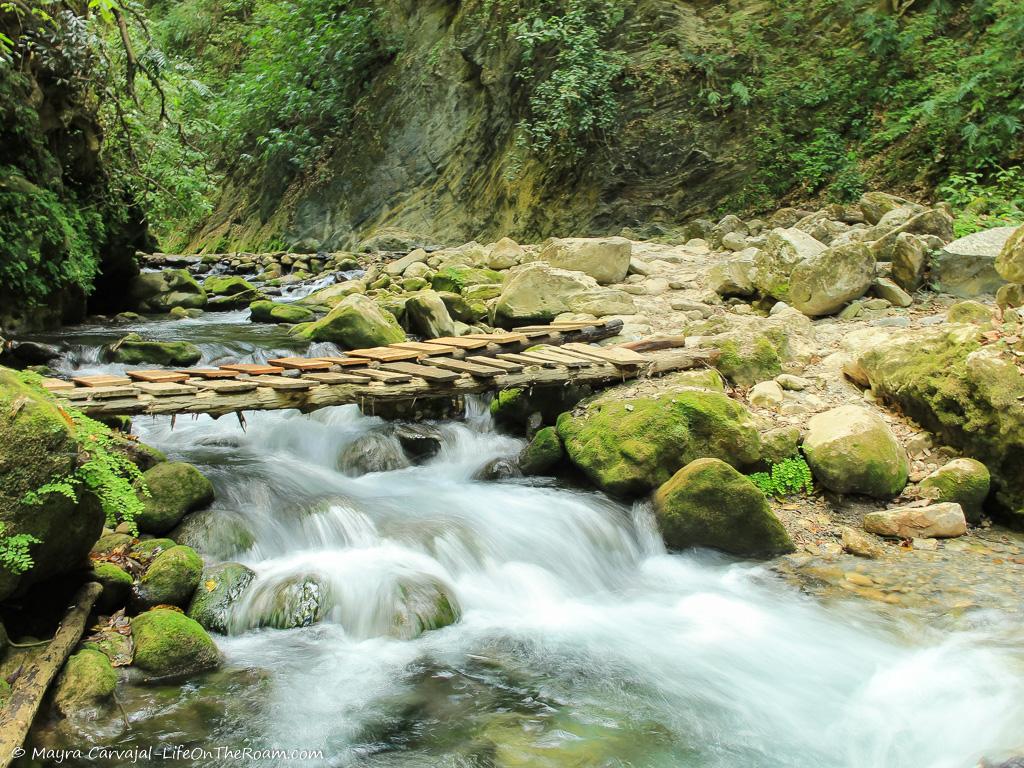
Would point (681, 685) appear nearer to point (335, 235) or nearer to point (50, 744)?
point (50, 744)

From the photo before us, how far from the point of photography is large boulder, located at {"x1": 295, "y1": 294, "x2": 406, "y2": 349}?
330 inches

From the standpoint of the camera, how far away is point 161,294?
1254cm

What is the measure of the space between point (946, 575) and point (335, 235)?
16.7 meters

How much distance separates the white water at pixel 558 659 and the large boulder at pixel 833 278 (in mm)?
3654

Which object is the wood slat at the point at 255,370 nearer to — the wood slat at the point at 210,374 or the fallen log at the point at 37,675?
the wood slat at the point at 210,374

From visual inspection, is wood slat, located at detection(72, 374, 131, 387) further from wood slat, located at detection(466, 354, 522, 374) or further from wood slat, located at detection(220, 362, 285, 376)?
wood slat, located at detection(466, 354, 522, 374)

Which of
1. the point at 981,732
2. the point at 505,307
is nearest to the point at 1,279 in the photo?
the point at 505,307

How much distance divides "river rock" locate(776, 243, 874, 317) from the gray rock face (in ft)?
2.32

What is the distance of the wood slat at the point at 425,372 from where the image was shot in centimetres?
604

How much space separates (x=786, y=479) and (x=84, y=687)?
→ 4.74m

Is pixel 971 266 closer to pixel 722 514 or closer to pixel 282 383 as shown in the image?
pixel 722 514

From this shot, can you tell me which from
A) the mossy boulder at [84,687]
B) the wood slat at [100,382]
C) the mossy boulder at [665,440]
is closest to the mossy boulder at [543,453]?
the mossy boulder at [665,440]

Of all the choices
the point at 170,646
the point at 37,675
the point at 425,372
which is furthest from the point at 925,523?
the point at 37,675

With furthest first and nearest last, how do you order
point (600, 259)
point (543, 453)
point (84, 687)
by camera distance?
point (600, 259)
point (543, 453)
point (84, 687)
